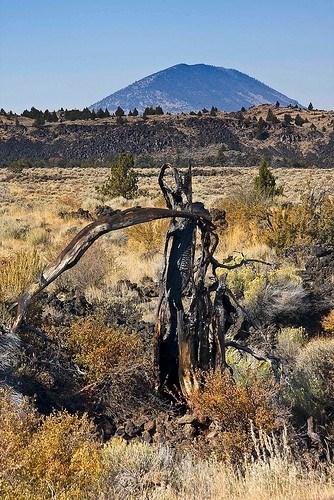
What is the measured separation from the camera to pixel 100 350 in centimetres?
623

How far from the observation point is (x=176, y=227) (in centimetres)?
586

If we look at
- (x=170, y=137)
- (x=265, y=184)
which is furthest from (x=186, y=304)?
(x=170, y=137)

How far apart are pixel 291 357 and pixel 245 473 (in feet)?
11.8

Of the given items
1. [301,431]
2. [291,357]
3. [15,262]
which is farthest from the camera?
[15,262]

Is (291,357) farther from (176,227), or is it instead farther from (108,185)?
(108,185)

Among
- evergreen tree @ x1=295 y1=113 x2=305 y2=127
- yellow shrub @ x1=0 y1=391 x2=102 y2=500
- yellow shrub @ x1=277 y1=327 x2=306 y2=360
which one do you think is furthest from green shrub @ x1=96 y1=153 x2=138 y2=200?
evergreen tree @ x1=295 y1=113 x2=305 y2=127

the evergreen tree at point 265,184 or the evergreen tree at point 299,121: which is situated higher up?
the evergreen tree at point 299,121

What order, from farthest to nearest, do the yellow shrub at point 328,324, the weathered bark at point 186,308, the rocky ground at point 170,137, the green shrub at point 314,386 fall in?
the rocky ground at point 170,137
the yellow shrub at point 328,324
the green shrub at point 314,386
the weathered bark at point 186,308

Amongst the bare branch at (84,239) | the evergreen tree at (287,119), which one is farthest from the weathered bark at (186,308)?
the evergreen tree at (287,119)

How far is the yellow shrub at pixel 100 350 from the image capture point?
20.3 feet

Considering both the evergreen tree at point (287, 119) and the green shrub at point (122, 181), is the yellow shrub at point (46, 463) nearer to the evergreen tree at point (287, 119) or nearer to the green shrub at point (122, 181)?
the green shrub at point (122, 181)

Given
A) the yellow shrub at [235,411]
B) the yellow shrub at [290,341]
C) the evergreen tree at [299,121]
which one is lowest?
the yellow shrub at [290,341]

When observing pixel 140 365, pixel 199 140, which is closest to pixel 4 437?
pixel 140 365

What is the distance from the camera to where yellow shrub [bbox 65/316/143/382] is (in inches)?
243
